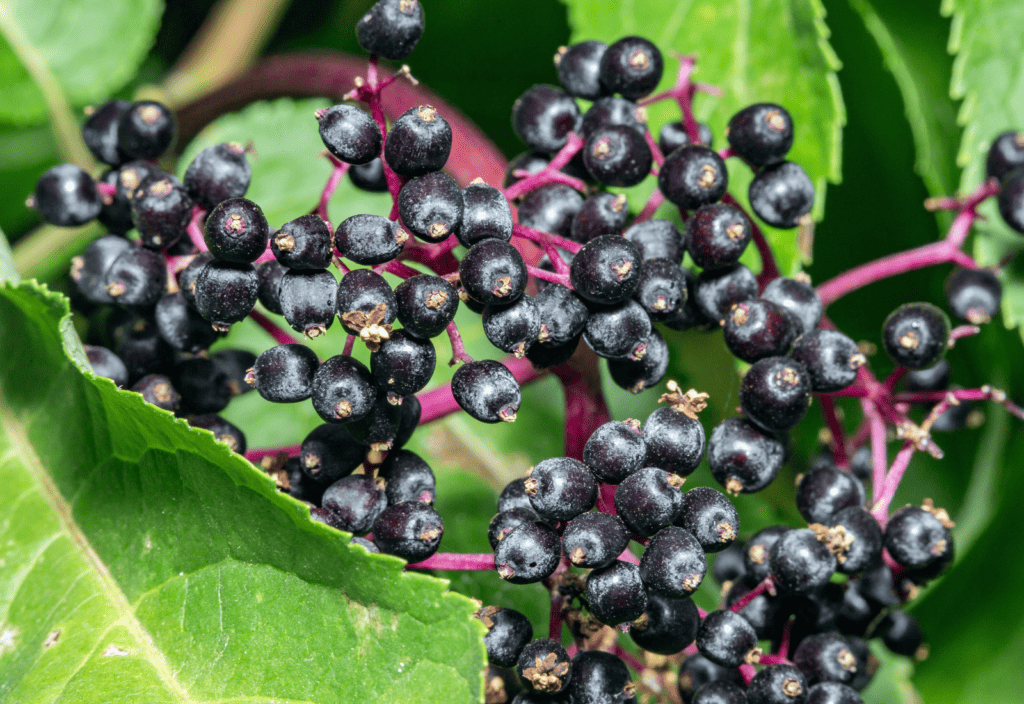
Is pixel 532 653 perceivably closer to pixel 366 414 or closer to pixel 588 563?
pixel 588 563

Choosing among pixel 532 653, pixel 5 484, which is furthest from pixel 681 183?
pixel 5 484

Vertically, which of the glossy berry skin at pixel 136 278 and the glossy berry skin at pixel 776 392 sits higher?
the glossy berry skin at pixel 776 392

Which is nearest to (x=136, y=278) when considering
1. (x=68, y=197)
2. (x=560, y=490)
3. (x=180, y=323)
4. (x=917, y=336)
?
(x=180, y=323)

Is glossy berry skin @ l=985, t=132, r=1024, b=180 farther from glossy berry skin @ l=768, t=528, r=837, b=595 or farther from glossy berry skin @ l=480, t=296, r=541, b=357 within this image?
glossy berry skin @ l=480, t=296, r=541, b=357

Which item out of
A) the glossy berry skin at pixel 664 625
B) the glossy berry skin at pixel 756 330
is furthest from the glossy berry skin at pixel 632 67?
the glossy berry skin at pixel 664 625

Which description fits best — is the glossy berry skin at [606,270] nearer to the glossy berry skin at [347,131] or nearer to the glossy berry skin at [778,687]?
the glossy berry skin at [347,131]

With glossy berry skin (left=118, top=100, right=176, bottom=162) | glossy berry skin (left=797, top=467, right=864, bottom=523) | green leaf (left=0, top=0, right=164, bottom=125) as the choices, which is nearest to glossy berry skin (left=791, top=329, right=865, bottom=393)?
glossy berry skin (left=797, top=467, right=864, bottom=523)

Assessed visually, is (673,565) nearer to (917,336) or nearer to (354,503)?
(354,503)
